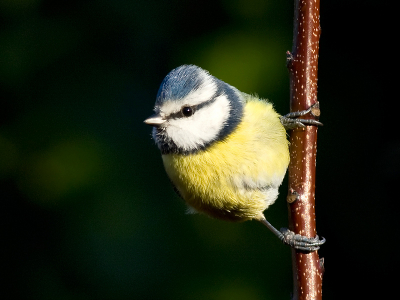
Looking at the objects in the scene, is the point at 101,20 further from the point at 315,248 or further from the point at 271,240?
the point at 315,248

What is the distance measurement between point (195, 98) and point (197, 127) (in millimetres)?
78

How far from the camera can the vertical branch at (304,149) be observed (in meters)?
1.25

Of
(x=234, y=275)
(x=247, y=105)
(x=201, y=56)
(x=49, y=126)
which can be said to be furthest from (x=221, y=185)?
(x=49, y=126)

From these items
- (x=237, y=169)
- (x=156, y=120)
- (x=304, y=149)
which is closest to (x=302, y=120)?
(x=304, y=149)

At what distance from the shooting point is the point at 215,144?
4.74 ft

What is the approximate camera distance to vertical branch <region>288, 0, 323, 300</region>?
49.4 inches

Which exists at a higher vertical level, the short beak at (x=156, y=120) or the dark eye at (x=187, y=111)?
the dark eye at (x=187, y=111)

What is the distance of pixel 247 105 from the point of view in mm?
1562

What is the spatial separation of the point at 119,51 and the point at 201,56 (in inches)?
15.3

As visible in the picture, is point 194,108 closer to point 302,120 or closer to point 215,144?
point 215,144

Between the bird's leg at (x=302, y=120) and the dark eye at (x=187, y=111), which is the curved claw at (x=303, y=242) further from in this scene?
the dark eye at (x=187, y=111)

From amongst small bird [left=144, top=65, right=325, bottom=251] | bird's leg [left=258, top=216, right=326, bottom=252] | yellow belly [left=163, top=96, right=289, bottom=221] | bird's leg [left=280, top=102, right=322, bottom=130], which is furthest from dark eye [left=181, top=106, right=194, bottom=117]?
bird's leg [left=258, top=216, right=326, bottom=252]

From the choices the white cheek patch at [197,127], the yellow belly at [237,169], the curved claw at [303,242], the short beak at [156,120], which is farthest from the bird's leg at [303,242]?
the short beak at [156,120]

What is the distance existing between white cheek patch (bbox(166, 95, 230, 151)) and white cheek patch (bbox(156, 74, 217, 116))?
3 cm
